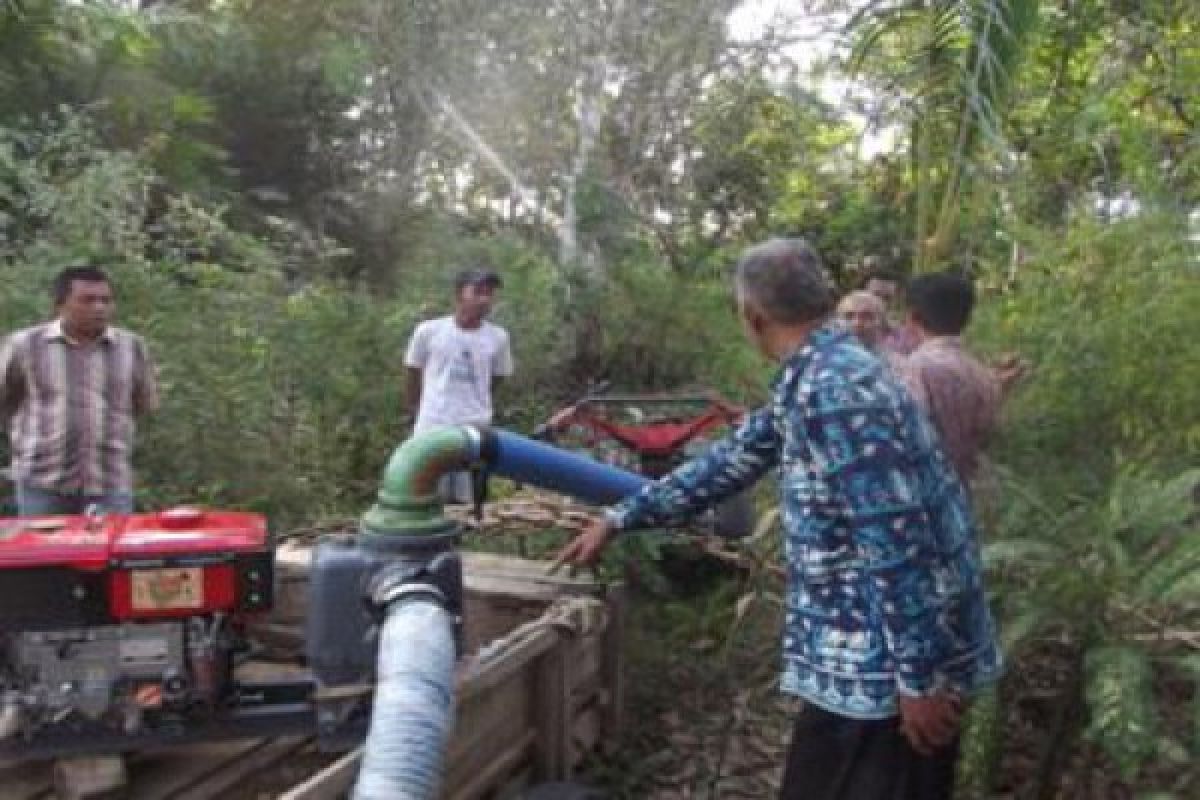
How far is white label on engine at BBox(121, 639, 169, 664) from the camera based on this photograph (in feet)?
9.25

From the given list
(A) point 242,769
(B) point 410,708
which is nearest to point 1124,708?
(B) point 410,708

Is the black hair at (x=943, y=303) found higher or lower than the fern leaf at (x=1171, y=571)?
higher

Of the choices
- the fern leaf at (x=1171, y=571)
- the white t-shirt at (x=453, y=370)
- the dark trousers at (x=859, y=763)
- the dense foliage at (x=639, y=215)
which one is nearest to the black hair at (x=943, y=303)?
the dense foliage at (x=639, y=215)

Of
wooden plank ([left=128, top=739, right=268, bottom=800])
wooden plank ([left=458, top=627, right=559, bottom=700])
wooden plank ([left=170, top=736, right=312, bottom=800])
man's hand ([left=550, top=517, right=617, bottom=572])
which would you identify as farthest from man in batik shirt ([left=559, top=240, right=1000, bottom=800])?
wooden plank ([left=128, top=739, right=268, bottom=800])

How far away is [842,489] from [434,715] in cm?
86

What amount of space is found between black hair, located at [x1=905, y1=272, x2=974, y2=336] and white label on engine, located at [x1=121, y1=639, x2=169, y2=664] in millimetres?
2727

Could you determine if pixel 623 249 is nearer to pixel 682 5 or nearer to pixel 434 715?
pixel 682 5

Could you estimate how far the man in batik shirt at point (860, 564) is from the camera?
215cm

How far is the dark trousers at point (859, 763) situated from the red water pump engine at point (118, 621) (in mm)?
1346

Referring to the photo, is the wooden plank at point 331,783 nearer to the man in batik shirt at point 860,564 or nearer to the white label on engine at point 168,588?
the white label on engine at point 168,588

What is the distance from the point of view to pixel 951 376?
13.0ft

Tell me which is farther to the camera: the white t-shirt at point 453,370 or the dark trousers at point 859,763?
the white t-shirt at point 453,370

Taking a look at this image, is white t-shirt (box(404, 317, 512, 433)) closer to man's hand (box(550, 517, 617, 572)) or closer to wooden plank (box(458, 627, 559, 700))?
wooden plank (box(458, 627, 559, 700))

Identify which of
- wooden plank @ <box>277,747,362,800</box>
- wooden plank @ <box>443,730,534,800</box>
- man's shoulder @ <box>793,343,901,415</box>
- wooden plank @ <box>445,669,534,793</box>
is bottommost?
wooden plank @ <box>443,730,534,800</box>
